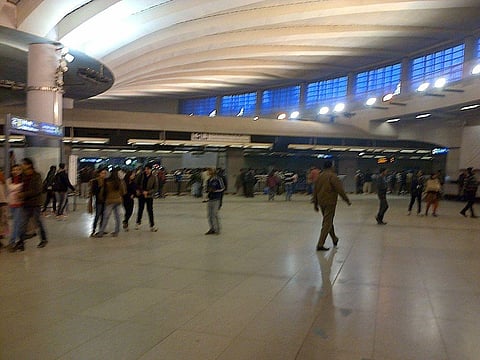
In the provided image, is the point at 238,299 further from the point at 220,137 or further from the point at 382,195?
the point at 220,137

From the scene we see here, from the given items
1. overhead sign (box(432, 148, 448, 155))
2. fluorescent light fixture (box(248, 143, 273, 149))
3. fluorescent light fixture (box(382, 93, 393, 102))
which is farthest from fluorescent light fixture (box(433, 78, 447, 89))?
fluorescent light fixture (box(248, 143, 273, 149))

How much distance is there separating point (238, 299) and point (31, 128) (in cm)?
819

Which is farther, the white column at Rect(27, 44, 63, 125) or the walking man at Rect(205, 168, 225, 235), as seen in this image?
the white column at Rect(27, 44, 63, 125)

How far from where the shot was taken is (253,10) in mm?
20875

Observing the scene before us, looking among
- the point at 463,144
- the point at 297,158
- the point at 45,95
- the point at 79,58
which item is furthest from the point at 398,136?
the point at 45,95

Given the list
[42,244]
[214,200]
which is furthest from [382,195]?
[42,244]

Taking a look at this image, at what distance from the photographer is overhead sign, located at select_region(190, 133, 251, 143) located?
24578mm

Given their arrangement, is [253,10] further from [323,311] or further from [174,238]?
[323,311]

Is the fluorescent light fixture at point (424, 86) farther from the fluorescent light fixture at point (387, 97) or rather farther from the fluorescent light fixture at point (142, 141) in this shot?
the fluorescent light fixture at point (142, 141)

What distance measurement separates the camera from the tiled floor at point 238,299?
4.01m

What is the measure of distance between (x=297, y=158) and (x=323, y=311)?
1008 inches

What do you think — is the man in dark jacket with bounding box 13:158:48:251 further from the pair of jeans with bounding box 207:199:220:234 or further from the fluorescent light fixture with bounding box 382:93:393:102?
the fluorescent light fixture with bounding box 382:93:393:102

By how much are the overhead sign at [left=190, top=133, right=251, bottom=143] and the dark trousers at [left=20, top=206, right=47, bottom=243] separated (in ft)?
52.7

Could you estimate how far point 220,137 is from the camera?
2525cm
